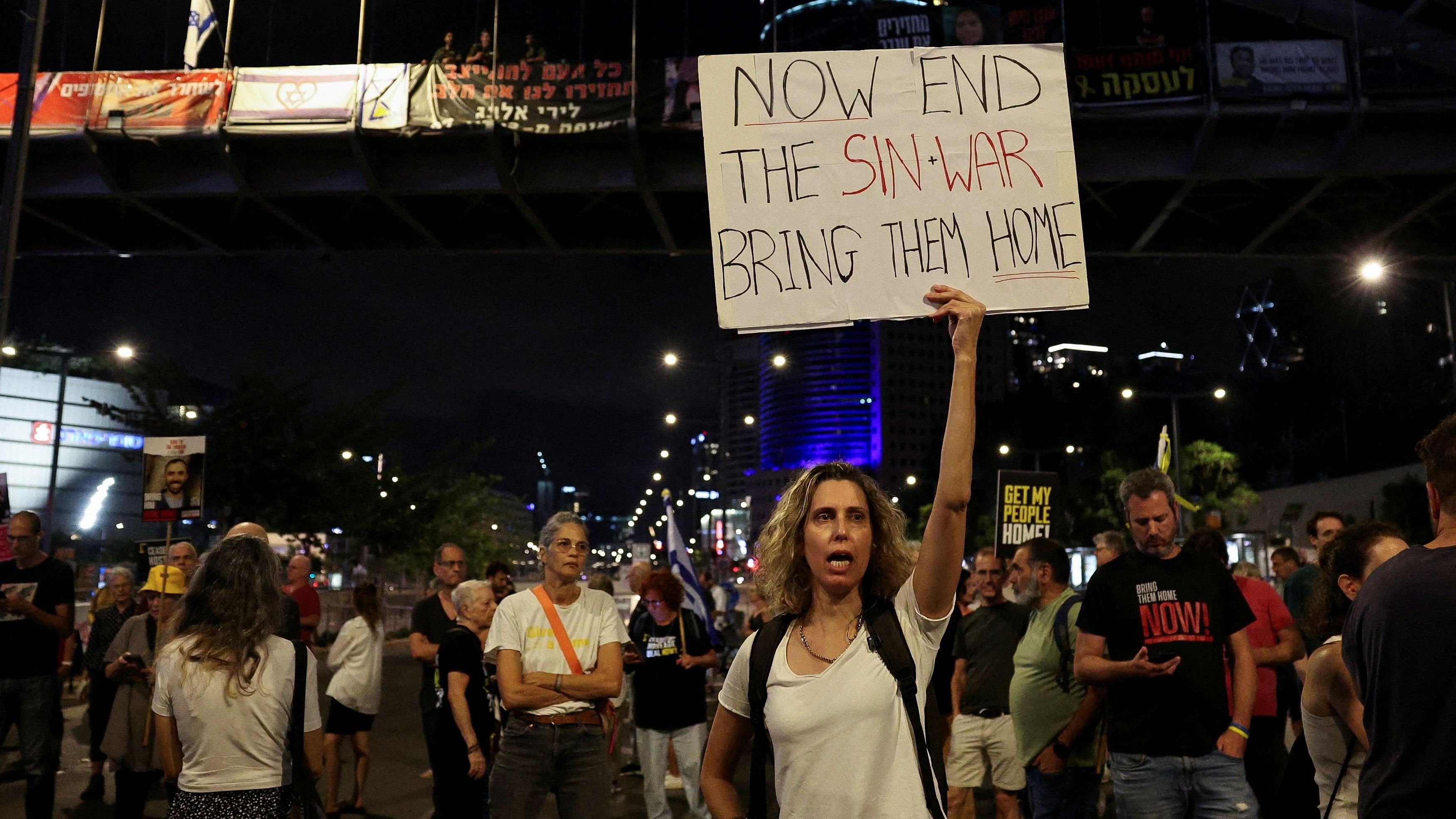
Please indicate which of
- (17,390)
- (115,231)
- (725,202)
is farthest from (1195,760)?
(17,390)

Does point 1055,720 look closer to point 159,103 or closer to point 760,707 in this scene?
point 760,707

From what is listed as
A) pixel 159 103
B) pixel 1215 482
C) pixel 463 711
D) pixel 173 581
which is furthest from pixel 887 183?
pixel 1215 482

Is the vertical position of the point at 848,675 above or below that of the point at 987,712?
above

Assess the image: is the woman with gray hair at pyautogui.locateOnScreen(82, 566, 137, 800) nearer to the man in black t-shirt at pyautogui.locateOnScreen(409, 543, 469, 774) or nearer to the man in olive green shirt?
the man in black t-shirt at pyautogui.locateOnScreen(409, 543, 469, 774)

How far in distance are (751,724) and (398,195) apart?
1626cm

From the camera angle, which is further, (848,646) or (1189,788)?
(1189,788)

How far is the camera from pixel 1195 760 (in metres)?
4.95

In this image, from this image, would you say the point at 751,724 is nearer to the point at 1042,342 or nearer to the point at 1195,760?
the point at 1195,760

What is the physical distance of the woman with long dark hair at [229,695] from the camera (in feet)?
14.4

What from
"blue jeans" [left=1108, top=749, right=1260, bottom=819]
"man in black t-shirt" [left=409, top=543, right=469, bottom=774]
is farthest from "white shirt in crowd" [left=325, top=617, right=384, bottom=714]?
"blue jeans" [left=1108, top=749, right=1260, bottom=819]

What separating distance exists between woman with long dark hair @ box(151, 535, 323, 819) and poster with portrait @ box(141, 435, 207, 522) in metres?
8.16

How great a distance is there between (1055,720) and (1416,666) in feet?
13.0

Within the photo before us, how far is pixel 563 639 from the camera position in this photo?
5914 millimetres

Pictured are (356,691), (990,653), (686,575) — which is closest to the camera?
(990,653)
